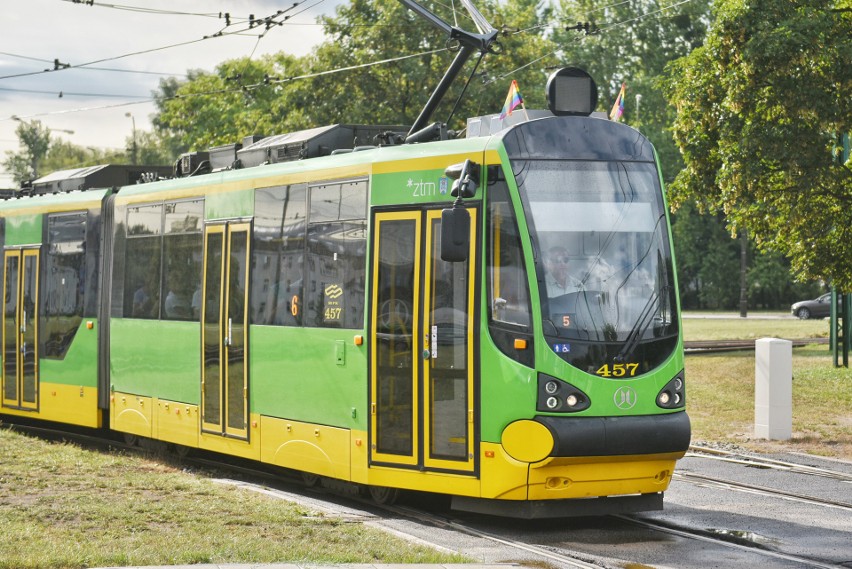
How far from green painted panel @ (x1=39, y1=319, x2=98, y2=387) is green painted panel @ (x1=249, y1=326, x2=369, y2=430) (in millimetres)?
4314

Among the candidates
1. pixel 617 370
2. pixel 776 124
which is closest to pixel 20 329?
pixel 617 370

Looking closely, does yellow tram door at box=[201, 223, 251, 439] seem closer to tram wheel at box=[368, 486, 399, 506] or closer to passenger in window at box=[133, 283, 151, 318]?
passenger in window at box=[133, 283, 151, 318]

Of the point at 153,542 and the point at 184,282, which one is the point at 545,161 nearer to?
the point at 153,542

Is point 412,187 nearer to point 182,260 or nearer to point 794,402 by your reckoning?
point 182,260

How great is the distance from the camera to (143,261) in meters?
16.1

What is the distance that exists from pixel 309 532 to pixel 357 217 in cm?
314

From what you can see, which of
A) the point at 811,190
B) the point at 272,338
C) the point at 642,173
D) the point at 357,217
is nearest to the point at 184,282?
the point at 272,338

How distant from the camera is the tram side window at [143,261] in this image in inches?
621

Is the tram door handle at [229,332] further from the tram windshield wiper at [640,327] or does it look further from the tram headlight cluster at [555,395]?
the tram windshield wiper at [640,327]

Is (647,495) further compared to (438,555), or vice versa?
(647,495)

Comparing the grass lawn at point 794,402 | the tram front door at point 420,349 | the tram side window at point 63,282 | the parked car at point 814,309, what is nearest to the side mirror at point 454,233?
the tram front door at point 420,349

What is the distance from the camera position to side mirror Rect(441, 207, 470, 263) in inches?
414

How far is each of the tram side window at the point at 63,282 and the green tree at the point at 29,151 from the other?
11756cm

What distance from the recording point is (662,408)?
10859 millimetres
